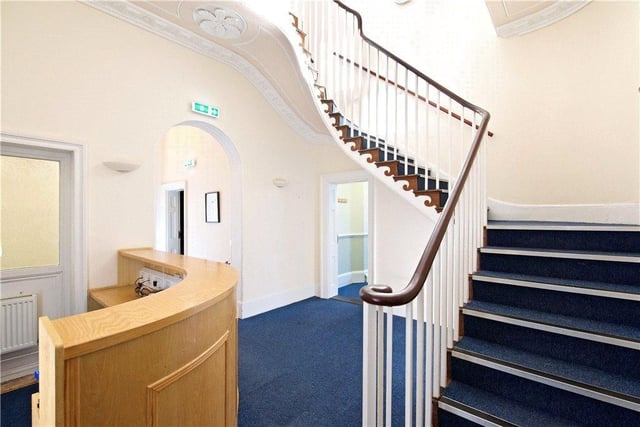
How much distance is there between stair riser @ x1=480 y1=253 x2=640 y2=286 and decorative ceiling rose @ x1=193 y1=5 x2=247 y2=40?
315 centimetres

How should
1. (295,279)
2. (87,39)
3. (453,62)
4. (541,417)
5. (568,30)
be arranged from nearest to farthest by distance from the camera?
(541,417)
(87,39)
(568,30)
(453,62)
(295,279)

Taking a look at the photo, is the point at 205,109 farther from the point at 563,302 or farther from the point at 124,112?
the point at 563,302

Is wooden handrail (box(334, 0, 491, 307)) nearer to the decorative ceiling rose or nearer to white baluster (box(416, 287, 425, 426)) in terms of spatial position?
white baluster (box(416, 287, 425, 426))

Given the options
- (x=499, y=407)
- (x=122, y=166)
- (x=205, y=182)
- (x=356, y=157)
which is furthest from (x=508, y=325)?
(x=205, y=182)

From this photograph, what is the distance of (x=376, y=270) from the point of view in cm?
399

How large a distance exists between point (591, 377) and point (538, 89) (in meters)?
2.85

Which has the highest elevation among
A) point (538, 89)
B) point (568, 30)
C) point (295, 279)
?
point (568, 30)

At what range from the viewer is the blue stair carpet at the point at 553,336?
138 centimetres

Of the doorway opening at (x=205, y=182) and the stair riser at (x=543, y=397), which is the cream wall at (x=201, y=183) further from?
the stair riser at (x=543, y=397)

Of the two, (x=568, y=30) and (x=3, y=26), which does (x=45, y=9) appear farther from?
(x=568, y=30)

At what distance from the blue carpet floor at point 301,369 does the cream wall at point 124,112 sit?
662 mm

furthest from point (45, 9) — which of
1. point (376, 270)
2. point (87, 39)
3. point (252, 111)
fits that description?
point (376, 270)

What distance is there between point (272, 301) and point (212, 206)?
1757mm

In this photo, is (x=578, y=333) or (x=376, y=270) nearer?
(x=578, y=333)
